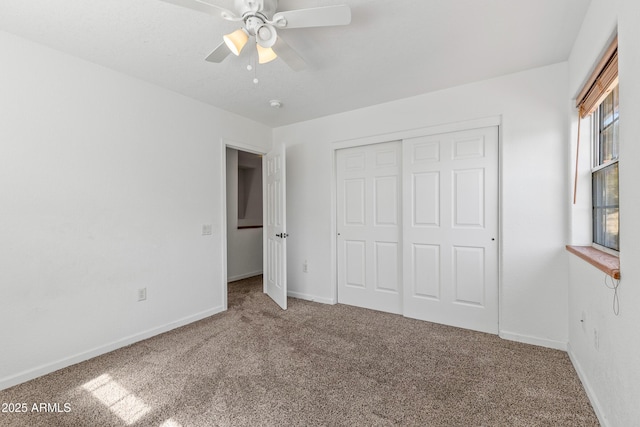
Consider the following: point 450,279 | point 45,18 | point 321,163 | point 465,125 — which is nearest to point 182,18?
point 45,18

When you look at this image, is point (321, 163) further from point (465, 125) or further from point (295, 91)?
point (465, 125)

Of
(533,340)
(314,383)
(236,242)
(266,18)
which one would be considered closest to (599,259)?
(533,340)

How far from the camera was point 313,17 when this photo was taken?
59.2 inches

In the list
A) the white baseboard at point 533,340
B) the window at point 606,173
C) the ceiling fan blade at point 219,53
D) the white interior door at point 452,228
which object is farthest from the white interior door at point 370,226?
the ceiling fan blade at point 219,53

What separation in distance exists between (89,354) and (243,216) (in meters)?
3.76

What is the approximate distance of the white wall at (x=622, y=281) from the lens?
115 centimetres

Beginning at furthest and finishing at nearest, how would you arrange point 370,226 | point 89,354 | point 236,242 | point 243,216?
point 243,216, point 236,242, point 370,226, point 89,354

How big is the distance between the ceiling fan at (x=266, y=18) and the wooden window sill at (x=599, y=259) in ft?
5.89

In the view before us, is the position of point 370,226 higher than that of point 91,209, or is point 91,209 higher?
point 91,209

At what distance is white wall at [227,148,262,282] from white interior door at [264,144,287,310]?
102 cm

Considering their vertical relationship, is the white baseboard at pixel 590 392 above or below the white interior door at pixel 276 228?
below

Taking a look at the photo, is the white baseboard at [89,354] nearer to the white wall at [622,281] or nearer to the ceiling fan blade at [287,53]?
the ceiling fan blade at [287,53]

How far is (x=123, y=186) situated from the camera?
2.50 meters

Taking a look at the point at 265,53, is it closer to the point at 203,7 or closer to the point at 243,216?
the point at 203,7
